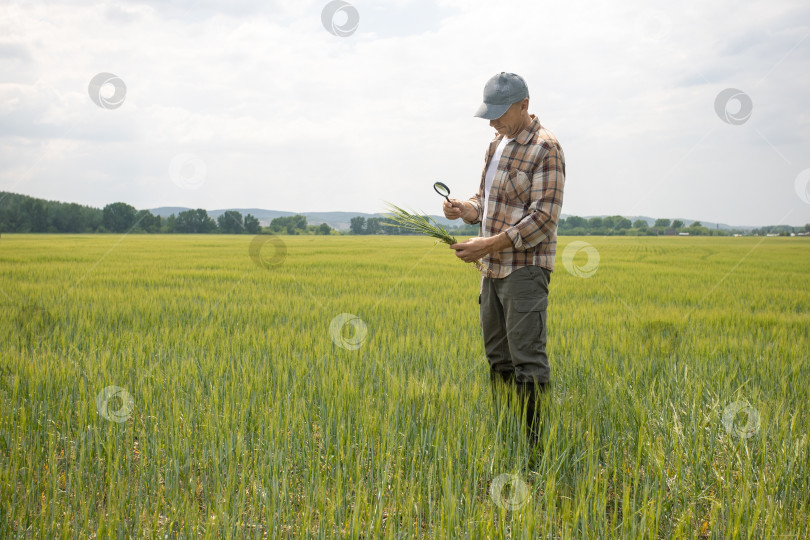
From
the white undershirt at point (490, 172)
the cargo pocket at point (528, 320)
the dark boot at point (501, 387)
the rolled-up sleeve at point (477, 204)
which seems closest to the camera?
the cargo pocket at point (528, 320)

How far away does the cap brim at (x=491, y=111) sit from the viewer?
246 centimetres

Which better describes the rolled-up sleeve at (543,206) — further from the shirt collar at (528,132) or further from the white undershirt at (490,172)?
the white undershirt at (490,172)

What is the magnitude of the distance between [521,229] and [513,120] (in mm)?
563

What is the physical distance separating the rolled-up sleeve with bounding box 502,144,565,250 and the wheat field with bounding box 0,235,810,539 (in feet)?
2.98

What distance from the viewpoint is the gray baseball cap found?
2445 millimetres

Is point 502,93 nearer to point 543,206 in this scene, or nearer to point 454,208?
point 543,206

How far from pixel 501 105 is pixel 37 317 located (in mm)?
5612

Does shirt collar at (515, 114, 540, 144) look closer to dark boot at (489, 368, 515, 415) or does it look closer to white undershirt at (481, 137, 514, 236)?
white undershirt at (481, 137, 514, 236)

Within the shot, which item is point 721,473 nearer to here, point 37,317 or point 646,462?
point 646,462

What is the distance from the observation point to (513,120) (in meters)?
2.54

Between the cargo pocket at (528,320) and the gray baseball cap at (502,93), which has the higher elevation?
the gray baseball cap at (502,93)

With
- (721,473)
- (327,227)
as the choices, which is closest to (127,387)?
(721,473)

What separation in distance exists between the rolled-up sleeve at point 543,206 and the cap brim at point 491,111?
0.30 m

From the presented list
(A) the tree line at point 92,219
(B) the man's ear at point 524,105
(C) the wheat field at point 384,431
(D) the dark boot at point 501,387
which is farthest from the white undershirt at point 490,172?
(A) the tree line at point 92,219
